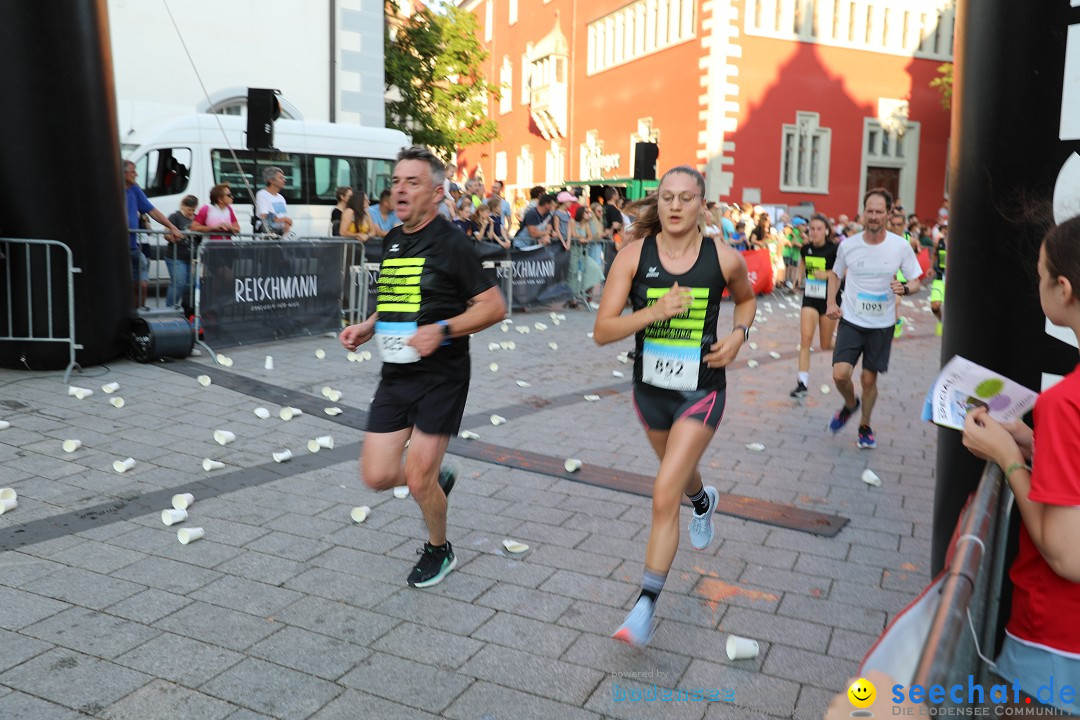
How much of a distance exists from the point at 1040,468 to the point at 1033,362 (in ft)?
4.34

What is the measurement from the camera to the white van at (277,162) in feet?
53.9

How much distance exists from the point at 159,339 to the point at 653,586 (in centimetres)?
707

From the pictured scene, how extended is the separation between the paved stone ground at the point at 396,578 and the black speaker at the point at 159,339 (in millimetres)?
1641

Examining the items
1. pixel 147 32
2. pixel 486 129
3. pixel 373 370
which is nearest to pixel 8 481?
pixel 373 370

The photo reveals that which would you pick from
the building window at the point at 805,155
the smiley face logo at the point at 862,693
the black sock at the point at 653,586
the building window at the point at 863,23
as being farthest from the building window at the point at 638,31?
the smiley face logo at the point at 862,693

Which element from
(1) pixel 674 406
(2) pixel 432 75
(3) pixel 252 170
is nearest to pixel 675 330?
(1) pixel 674 406

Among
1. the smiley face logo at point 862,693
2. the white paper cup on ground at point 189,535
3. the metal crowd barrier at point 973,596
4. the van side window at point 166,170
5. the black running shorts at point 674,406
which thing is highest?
the van side window at point 166,170

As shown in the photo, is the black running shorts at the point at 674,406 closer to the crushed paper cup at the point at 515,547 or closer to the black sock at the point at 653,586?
the black sock at the point at 653,586

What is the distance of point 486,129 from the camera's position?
35.3 metres

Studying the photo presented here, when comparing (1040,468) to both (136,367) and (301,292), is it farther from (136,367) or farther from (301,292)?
(301,292)

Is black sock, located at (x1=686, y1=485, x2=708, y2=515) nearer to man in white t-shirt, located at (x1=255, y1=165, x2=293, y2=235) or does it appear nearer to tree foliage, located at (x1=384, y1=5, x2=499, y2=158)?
man in white t-shirt, located at (x1=255, y1=165, x2=293, y2=235)

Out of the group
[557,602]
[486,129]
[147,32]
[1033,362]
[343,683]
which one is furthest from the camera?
[486,129]

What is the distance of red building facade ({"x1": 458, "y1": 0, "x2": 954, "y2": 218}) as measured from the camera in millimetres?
30562

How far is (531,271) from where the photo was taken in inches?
610
